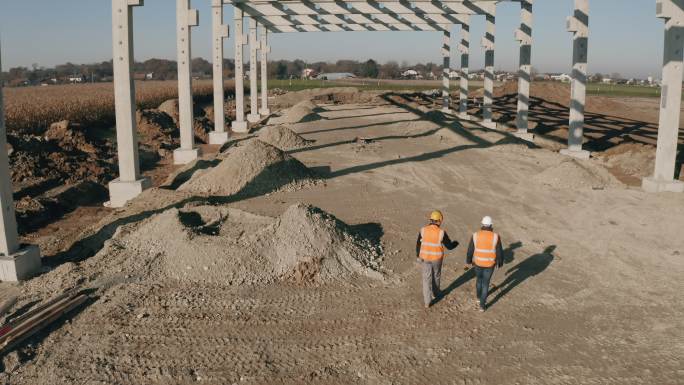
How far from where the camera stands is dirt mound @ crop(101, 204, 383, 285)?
802 centimetres

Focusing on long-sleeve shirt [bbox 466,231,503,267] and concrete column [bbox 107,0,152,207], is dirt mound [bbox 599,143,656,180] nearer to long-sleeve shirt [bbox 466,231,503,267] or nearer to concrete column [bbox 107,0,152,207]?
long-sleeve shirt [bbox 466,231,503,267]

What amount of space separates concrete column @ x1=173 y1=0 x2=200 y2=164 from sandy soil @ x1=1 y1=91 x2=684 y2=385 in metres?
5.59

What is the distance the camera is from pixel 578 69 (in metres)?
18.4

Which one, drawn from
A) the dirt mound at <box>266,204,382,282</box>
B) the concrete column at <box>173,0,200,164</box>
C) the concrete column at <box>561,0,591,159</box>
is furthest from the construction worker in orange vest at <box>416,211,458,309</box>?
the concrete column at <box>561,0,591,159</box>

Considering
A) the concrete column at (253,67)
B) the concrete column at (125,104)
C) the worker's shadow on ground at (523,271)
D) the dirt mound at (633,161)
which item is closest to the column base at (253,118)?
the concrete column at (253,67)

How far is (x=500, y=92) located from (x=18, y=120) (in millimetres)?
39920

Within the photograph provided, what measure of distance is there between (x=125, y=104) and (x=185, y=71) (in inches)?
200

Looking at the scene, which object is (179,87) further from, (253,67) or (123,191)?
(253,67)

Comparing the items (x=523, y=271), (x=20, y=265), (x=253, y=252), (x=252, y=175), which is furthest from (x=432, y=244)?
(x=252, y=175)

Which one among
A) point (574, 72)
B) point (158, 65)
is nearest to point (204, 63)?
point (158, 65)

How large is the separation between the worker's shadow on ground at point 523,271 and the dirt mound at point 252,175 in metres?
6.40

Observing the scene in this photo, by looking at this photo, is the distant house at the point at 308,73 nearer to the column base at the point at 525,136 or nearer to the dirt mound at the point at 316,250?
the column base at the point at 525,136

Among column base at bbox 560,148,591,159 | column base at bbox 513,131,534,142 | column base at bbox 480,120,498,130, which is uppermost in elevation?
column base at bbox 480,120,498,130

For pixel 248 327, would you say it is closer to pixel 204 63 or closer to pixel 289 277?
pixel 289 277
